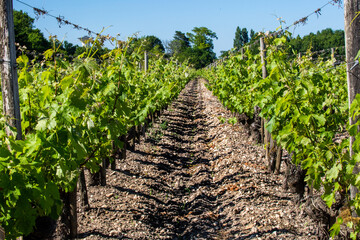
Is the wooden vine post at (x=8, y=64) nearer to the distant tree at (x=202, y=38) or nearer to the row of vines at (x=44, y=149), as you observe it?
the row of vines at (x=44, y=149)

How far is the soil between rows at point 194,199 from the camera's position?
3781mm

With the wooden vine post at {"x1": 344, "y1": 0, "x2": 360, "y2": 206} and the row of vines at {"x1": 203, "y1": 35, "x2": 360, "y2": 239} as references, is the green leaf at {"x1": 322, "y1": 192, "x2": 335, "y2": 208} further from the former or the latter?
the wooden vine post at {"x1": 344, "y1": 0, "x2": 360, "y2": 206}

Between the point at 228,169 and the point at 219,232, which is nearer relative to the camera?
the point at 219,232

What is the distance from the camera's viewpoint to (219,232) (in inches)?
Answer: 156

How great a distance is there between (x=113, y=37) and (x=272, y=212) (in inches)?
103

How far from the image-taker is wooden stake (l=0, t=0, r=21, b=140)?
7.54ft

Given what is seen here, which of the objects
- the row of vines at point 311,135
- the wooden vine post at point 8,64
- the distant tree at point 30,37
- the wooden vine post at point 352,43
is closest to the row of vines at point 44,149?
the wooden vine post at point 8,64

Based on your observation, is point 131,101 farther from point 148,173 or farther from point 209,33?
point 209,33

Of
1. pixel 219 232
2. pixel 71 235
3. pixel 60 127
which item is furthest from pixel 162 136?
pixel 60 127

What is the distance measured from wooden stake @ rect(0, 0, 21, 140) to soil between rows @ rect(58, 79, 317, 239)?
1703 mm

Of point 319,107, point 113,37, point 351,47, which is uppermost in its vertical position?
point 113,37

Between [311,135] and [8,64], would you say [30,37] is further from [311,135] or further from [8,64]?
[311,135]

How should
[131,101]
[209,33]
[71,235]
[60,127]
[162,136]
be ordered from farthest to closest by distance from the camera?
[209,33], [162,136], [131,101], [71,235], [60,127]

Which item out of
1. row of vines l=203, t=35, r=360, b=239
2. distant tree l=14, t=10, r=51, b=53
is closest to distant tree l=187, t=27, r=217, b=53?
distant tree l=14, t=10, r=51, b=53
